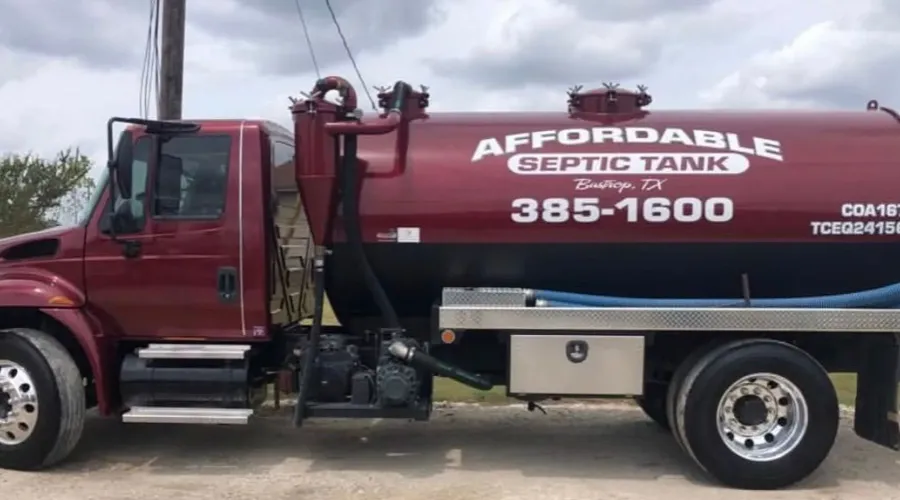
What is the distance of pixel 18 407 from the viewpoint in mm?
7336

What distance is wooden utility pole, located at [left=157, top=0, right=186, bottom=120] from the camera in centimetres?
1224

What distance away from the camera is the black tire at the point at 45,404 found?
7.29 meters

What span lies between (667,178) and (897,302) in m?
1.88

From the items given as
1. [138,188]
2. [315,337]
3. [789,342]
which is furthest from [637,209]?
[138,188]

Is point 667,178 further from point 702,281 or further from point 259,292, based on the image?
point 259,292

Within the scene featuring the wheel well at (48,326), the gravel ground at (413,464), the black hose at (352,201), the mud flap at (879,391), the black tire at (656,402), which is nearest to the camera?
the gravel ground at (413,464)

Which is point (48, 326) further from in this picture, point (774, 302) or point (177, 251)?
point (774, 302)

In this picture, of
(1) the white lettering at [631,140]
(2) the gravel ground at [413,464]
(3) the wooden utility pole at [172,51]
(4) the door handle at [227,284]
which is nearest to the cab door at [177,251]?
(4) the door handle at [227,284]

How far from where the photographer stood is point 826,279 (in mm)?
7488

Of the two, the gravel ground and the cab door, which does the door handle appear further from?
the gravel ground

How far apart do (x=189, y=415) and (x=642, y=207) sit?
11.7 ft

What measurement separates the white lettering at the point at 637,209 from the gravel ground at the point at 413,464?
6.17 ft

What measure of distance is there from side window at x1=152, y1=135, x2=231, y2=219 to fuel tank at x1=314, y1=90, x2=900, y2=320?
1.00 m

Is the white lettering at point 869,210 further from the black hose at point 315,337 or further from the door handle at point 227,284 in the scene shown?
the door handle at point 227,284
